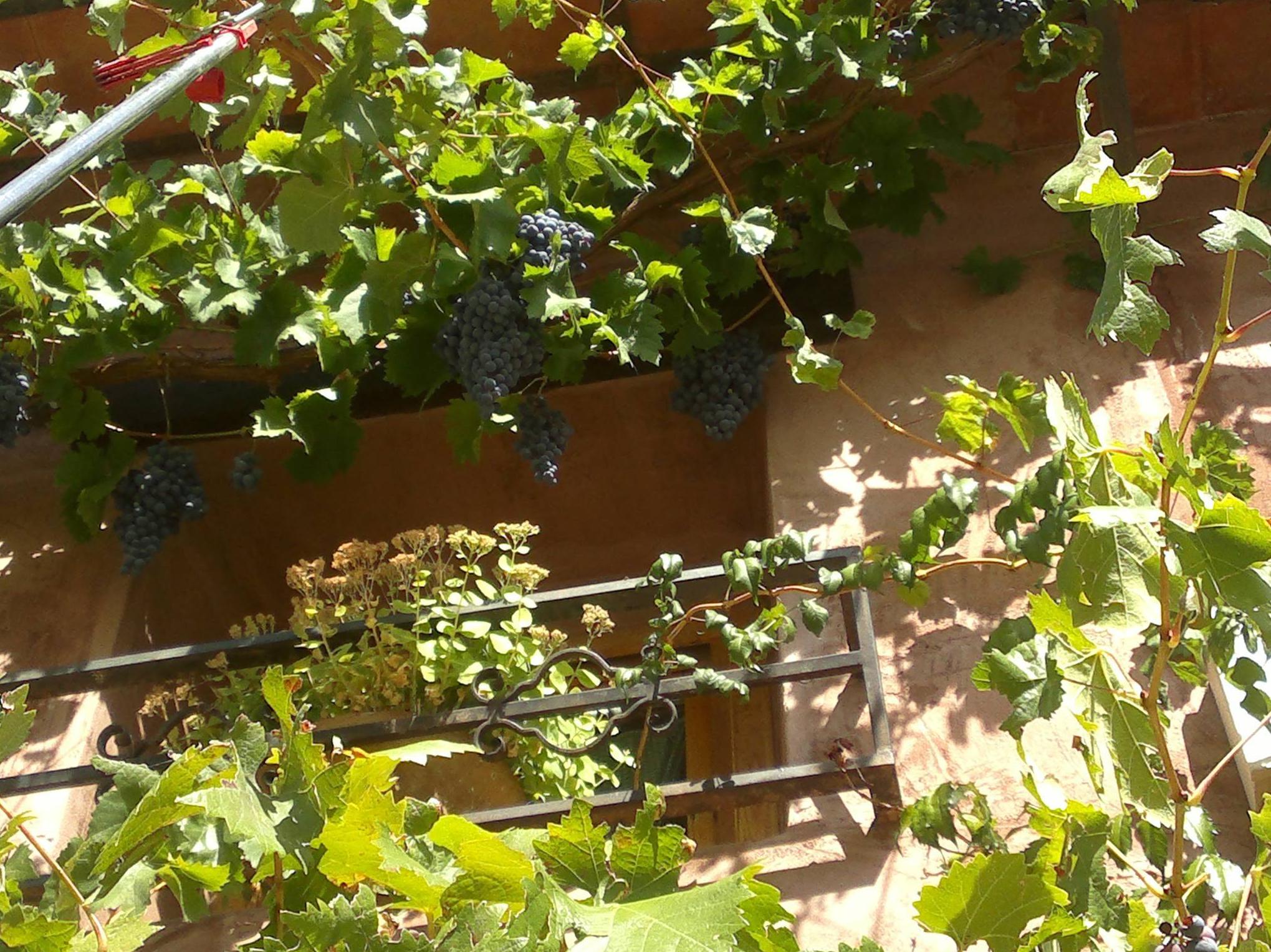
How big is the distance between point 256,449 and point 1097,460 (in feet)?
6.43

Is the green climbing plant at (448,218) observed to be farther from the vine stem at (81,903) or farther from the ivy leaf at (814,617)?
the vine stem at (81,903)

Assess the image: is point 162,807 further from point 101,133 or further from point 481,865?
point 101,133

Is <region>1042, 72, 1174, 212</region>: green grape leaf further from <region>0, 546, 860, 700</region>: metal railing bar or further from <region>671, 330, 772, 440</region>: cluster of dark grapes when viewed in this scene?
<region>671, 330, 772, 440</region>: cluster of dark grapes

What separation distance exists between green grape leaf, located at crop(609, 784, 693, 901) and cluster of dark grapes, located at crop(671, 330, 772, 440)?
4.31 ft

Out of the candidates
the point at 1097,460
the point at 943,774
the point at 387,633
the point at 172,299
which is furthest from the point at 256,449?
the point at 1097,460

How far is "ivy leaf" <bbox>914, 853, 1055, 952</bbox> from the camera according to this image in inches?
51.7

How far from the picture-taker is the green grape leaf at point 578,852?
133 cm

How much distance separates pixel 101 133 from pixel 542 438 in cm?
128

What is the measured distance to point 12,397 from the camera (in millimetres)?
2574

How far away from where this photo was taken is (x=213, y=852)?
54.4 inches

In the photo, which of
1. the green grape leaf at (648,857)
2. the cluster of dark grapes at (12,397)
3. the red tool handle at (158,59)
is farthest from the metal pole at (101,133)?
the cluster of dark grapes at (12,397)

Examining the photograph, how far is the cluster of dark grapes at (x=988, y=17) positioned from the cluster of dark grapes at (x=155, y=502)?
1.70 m

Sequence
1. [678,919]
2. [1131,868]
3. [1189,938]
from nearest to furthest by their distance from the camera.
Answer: [678,919]
[1189,938]
[1131,868]

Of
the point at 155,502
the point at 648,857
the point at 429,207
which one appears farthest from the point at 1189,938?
the point at 155,502
